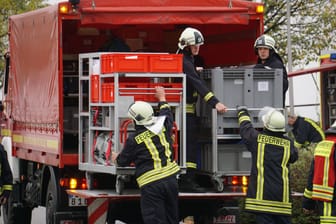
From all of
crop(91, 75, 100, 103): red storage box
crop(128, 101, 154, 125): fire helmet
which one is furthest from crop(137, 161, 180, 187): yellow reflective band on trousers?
crop(91, 75, 100, 103): red storage box

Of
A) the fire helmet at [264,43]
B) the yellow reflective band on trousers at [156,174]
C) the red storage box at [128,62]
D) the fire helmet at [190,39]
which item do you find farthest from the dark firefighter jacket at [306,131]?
the red storage box at [128,62]

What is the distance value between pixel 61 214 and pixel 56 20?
7.73 feet

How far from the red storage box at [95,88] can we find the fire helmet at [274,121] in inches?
79.1

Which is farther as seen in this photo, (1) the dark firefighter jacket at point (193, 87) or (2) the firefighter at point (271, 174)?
(1) the dark firefighter jacket at point (193, 87)

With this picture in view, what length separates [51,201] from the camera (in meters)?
13.0

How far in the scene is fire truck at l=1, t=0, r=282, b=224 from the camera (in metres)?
11.4

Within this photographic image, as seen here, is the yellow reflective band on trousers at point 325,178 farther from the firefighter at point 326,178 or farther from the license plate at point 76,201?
the license plate at point 76,201

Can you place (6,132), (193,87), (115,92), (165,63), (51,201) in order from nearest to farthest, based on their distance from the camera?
1. (115,92)
2. (165,63)
3. (193,87)
4. (51,201)
5. (6,132)

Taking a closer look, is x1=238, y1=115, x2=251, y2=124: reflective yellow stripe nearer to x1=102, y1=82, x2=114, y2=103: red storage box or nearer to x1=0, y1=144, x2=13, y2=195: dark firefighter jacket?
x1=102, y1=82, x2=114, y2=103: red storage box

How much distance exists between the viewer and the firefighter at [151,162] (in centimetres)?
1089

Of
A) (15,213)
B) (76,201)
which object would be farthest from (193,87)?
(15,213)

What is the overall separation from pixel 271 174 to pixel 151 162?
50.0 inches

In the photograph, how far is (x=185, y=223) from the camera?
13.9 m

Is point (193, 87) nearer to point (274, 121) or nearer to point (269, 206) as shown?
point (274, 121)
